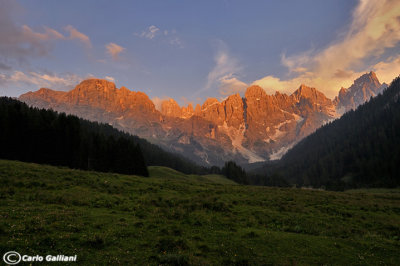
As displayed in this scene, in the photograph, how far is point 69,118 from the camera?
6500 centimetres

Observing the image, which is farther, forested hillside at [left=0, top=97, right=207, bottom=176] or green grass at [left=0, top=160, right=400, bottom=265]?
forested hillside at [left=0, top=97, right=207, bottom=176]

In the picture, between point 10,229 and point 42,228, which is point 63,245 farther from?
point 10,229

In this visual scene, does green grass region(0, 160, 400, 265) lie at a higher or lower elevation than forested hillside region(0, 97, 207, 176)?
lower

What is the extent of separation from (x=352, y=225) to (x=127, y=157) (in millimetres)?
70067

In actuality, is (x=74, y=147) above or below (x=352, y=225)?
above

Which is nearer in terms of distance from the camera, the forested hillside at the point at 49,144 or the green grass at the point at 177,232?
the green grass at the point at 177,232

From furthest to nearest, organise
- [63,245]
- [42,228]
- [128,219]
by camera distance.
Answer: [128,219] < [42,228] < [63,245]

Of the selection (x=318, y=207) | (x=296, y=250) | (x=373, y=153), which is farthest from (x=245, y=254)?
(x=373, y=153)

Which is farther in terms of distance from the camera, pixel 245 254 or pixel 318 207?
pixel 318 207

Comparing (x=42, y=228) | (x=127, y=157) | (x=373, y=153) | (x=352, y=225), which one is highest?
(x=373, y=153)

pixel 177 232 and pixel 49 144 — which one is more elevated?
pixel 49 144

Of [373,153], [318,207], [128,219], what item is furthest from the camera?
[373,153]

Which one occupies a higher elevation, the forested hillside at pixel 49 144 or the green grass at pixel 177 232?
the forested hillside at pixel 49 144

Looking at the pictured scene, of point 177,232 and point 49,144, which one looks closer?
point 177,232
